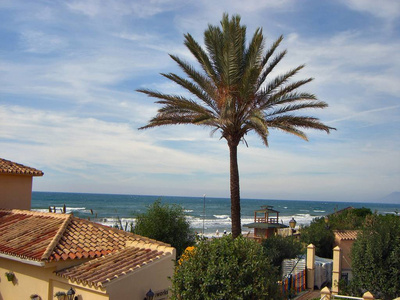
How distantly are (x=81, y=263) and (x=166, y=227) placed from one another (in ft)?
25.7

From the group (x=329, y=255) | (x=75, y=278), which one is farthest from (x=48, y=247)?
(x=329, y=255)

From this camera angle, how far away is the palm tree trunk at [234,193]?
14883 millimetres

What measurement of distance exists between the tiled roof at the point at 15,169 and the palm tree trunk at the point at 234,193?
338 inches

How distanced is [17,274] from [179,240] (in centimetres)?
825

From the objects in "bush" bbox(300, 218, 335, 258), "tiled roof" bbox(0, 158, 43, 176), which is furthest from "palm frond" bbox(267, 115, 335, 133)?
"bush" bbox(300, 218, 335, 258)

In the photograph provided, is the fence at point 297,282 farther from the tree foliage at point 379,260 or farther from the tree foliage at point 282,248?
the tree foliage at point 379,260

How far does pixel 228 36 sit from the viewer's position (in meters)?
14.6

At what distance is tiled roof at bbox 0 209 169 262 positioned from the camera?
10453mm

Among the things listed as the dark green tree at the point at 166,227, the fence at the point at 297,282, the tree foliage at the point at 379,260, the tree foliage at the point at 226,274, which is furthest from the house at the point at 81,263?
the fence at the point at 297,282

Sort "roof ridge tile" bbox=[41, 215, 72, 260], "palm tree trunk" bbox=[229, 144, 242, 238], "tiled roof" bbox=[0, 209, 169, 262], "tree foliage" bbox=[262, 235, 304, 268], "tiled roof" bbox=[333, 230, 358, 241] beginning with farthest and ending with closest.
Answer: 1. "tiled roof" bbox=[333, 230, 358, 241]
2. "tree foliage" bbox=[262, 235, 304, 268]
3. "palm tree trunk" bbox=[229, 144, 242, 238]
4. "tiled roof" bbox=[0, 209, 169, 262]
5. "roof ridge tile" bbox=[41, 215, 72, 260]

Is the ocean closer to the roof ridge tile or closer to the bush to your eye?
the bush

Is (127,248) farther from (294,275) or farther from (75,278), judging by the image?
(294,275)

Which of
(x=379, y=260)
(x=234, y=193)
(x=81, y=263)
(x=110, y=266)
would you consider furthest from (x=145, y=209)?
Result: (x=110, y=266)

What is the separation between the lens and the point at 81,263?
10.6 metres
